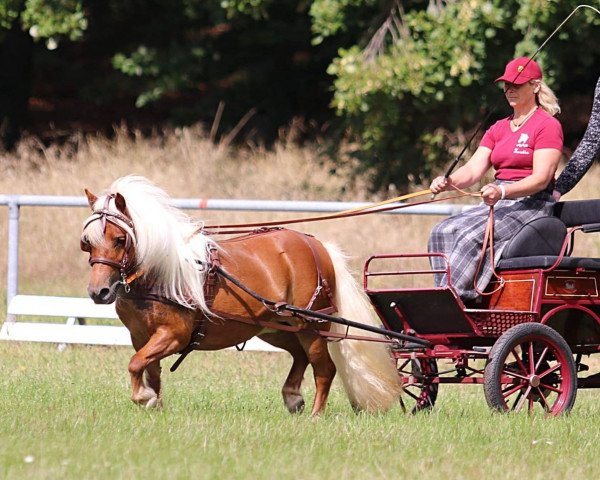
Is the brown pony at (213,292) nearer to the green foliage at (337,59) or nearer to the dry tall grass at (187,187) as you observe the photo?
the dry tall grass at (187,187)

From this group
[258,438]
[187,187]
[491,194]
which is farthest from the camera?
[187,187]

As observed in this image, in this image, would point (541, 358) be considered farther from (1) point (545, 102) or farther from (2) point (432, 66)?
(2) point (432, 66)

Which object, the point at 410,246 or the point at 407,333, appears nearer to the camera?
the point at 407,333

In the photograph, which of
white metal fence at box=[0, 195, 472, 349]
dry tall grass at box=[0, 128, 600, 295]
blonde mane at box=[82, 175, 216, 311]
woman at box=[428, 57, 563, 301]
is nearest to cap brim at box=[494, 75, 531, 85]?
woman at box=[428, 57, 563, 301]

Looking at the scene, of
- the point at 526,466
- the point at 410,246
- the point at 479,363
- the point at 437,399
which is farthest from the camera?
the point at 410,246

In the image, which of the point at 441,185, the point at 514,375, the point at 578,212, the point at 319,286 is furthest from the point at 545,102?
the point at 319,286

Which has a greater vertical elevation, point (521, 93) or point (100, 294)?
point (521, 93)

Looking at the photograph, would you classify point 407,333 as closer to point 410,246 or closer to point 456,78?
point 410,246

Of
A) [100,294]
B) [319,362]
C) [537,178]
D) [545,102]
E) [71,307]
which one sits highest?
[545,102]

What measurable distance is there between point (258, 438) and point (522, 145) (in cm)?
253

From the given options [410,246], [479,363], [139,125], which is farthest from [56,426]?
[139,125]

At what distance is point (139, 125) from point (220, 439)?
18.5m

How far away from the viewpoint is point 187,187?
17.1m

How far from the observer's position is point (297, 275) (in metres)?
8.12
